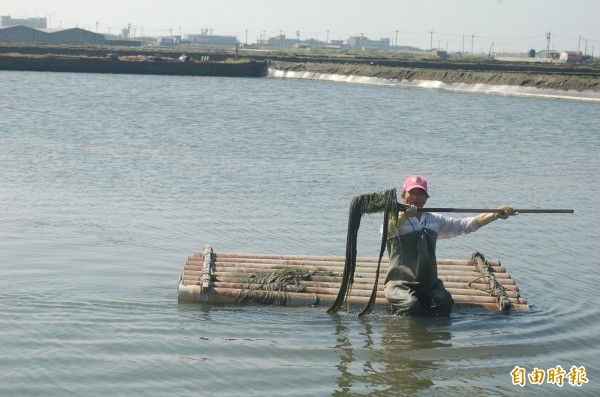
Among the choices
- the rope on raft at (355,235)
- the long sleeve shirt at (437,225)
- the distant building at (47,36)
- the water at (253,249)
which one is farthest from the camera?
the distant building at (47,36)

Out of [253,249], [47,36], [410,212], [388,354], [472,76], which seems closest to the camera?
[388,354]

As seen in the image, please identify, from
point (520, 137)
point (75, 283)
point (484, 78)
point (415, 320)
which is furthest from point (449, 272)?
point (484, 78)

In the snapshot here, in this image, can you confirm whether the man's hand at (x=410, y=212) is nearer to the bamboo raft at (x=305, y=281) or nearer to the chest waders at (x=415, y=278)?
the chest waders at (x=415, y=278)

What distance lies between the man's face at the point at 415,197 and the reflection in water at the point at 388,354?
4.19 feet

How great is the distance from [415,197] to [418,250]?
0.54 meters

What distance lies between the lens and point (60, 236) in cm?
1334

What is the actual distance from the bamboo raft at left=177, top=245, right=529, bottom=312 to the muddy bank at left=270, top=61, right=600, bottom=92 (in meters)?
47.8

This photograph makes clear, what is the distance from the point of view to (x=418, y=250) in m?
9.18

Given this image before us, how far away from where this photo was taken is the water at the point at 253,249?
26.6ft

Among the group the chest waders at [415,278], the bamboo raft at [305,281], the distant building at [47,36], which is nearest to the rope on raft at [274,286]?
the bamboo raft at [305,281]

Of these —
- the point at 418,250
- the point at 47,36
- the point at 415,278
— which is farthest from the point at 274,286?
the point at 47,36

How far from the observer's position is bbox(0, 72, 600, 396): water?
8.11 metres

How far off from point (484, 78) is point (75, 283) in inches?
2245

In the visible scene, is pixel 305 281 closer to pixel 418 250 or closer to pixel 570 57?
pixel 418 250
